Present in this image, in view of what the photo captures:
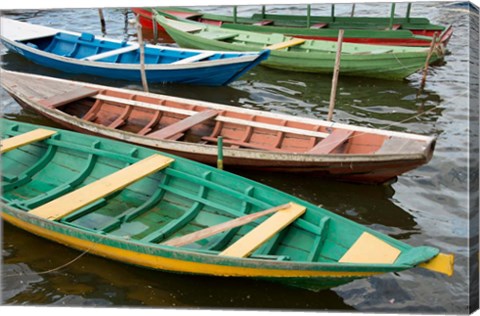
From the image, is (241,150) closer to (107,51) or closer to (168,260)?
(168,260)

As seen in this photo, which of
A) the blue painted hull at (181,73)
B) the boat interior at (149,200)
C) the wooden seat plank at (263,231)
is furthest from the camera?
the blue painted hull at (181,73)

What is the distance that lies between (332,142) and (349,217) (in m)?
1.06

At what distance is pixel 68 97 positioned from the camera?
30.9 ft

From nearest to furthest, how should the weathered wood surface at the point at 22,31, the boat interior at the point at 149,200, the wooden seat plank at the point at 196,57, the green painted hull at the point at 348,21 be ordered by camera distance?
the boat interior at the point at 149,200
the wooden seat plank at the point at 196,57
the weathered wood surface at the point at 22,31
the green painted hull at the point at 348,21

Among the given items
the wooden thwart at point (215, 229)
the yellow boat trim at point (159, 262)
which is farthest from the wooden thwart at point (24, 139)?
the wooden thwart at point (215, 229)

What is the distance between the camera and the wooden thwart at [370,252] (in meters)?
4.95

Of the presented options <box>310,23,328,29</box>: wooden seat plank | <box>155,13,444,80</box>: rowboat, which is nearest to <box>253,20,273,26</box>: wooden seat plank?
<box>310,23,328,29</box>: wooden seat plank

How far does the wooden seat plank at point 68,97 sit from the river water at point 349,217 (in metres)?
0.91

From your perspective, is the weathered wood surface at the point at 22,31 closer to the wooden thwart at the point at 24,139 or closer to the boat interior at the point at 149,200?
the boat interior at the point at 149,200

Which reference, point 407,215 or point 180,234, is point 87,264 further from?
point 407,215

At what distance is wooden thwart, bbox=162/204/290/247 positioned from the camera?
5.41m

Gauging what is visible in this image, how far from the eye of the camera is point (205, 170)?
6598 millimetres

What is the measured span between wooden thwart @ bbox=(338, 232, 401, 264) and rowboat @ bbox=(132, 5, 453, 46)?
8.96m

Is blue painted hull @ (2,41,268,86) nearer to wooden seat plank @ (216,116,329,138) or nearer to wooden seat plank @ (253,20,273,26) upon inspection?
wooden seat plank @ (216,116,329,138)
